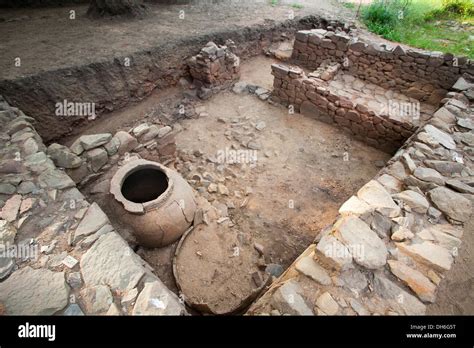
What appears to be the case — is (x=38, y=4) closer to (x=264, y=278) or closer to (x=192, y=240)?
(x=192, y=240)

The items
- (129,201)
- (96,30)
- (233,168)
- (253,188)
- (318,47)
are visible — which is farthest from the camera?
(318,47)

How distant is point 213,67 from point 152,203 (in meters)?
4.17

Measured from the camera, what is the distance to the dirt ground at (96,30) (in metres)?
4.87

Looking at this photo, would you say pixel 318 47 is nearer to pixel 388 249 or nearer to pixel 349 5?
pixel 349 5

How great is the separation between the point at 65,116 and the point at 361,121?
5671 mm

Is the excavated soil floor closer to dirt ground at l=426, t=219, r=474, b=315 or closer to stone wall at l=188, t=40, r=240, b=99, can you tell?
stone wall at l=188, t=40, r=240, b=99

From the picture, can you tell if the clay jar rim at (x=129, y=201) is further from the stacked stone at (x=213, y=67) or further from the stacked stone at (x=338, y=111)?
the stacked stone at (x=338, y=111)

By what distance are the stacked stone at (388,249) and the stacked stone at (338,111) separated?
1912 millimetres

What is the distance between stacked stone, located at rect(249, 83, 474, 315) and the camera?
1.98m

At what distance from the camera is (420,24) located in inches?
351

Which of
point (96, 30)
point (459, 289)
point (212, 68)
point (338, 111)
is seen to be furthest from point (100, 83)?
point (459, 289)
